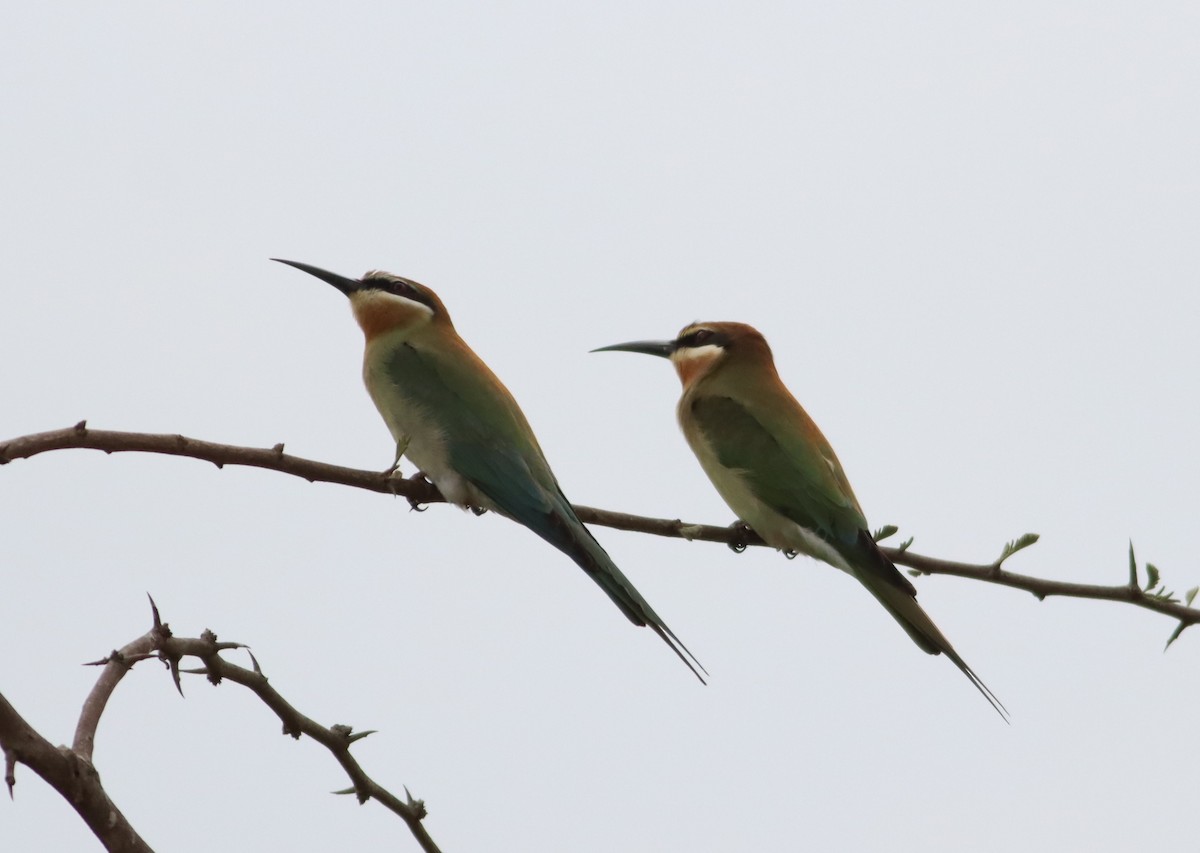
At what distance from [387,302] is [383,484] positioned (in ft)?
6.53

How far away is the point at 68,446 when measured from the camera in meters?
1.72

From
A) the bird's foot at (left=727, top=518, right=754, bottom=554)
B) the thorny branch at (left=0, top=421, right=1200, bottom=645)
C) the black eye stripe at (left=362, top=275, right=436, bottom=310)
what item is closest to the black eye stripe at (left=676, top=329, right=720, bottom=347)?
the bird's foot at (left=727, top=518, right=754, bottom=554)

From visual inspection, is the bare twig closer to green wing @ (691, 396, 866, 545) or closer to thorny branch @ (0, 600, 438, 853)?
thorny branch @ (0, 600, 438, 853)

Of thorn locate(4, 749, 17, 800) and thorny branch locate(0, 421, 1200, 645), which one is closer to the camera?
thorn locate(4, 749, 17, 800)

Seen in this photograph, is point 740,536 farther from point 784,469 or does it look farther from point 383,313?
point 383,313

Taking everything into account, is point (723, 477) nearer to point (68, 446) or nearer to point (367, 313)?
point (367, 313)

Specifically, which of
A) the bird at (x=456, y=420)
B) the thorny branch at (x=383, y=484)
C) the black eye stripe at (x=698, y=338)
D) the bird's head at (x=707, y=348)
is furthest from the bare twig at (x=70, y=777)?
the black eye stripe at (x=698, y=338)

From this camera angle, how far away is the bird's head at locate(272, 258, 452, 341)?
13.3 ft

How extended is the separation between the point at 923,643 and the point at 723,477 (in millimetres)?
915

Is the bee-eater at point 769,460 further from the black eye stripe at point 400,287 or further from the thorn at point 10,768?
the thorn at point 10,768

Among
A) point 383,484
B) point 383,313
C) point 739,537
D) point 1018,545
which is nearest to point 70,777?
point 383,484

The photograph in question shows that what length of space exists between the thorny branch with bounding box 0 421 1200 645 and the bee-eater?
2.49 feet

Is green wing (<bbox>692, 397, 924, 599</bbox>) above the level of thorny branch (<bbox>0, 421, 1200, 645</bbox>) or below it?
above

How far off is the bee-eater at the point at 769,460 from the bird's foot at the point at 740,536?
0.15ft
